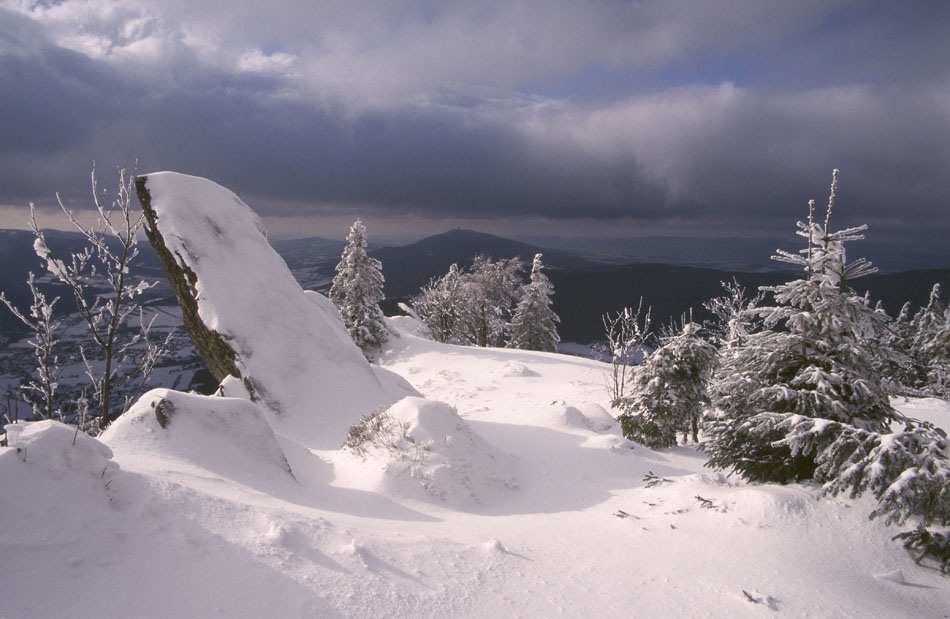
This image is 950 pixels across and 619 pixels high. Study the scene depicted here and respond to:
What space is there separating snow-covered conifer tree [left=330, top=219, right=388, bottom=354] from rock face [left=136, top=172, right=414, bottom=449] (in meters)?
15.5

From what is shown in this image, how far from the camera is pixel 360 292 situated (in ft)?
101

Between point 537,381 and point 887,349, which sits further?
point 537,381

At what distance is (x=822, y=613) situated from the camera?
14.2 ft

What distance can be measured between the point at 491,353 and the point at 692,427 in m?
14.5

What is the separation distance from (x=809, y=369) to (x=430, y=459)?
6.31 meters

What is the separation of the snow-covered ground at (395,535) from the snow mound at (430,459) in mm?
37

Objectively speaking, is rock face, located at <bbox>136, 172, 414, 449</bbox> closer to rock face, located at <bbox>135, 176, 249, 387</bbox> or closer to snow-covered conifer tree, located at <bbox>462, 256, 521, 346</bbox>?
rock face, located at <bbox>135, 176, 249, 387</bbox>

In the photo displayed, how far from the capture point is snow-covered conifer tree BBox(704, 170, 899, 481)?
6.77 m

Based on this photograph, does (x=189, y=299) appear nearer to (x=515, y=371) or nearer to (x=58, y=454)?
(x=58, y=454)

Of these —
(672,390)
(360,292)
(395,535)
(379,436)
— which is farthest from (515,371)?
(395,535)

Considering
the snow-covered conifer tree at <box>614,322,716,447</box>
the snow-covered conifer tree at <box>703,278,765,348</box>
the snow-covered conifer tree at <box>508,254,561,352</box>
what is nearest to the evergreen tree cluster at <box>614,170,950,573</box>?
the snow-covered conifer tree at <box>703,278,765,348</box>

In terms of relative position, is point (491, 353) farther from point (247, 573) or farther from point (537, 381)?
point (247, 573)

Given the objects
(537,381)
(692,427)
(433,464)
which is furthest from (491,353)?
(433,464)

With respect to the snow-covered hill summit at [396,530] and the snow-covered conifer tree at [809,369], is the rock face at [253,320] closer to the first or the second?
the snow-covered hill summit at [396,530]
